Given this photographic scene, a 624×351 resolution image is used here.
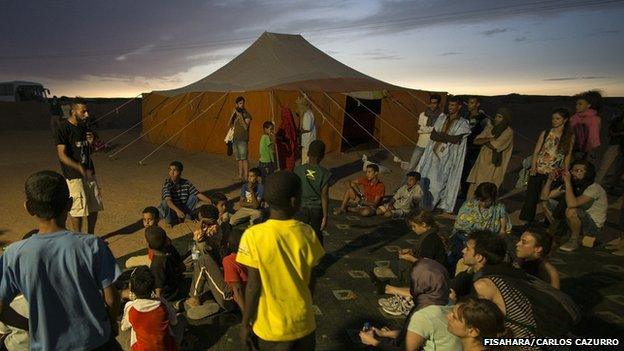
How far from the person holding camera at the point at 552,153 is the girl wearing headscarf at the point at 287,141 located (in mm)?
4539

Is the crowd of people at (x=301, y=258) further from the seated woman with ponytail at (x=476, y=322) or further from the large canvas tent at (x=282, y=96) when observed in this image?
the large canvas tent at (x=282, y=96)

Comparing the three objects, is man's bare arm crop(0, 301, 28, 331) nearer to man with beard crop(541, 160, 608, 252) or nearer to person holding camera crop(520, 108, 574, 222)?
man with beard crop(541, 160, 608, 252)

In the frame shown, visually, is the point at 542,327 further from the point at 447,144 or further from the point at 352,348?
the point at 447,144

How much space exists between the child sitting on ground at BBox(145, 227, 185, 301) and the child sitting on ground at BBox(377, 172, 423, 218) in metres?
3.87

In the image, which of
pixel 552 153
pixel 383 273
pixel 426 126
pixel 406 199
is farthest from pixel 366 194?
pixel 552 153

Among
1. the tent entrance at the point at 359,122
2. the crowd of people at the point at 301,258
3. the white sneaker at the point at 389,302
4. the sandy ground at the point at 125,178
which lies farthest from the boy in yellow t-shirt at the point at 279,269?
the tent entrance at the point at 359,122

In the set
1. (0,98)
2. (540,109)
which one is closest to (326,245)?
(540,109)

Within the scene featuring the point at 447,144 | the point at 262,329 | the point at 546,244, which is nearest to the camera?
the point at 262,329

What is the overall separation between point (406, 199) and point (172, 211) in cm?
384

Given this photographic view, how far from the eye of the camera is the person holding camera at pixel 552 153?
543 centimetres

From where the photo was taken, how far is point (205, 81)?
1264 centimetres

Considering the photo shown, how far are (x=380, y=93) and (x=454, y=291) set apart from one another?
9.87 meters

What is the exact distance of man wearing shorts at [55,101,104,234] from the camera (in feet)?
14.4

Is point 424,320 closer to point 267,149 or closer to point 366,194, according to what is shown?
point 366,194
